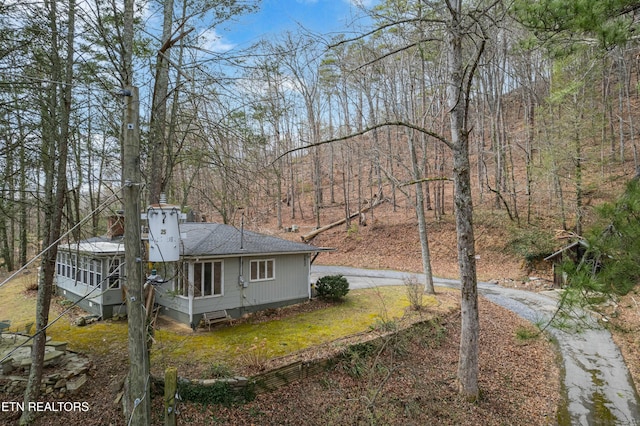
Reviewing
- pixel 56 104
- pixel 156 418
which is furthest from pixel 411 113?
pixel 156 418

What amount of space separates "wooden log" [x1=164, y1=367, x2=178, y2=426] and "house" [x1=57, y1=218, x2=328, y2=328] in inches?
183

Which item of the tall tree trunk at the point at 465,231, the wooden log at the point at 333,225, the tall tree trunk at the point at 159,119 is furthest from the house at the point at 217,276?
the wooden log at the point at 333,225

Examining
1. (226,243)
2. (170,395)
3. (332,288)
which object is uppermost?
(226,243)

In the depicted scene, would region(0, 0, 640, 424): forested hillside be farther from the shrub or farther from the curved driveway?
the shrub

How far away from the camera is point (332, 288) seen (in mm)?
11602

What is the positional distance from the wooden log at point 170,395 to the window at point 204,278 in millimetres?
5419

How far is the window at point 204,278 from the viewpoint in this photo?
9219 mm

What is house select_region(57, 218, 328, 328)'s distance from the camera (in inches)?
364

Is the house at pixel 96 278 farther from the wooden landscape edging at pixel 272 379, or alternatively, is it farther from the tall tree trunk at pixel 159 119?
the wooden landscape edging at pixel 272 379

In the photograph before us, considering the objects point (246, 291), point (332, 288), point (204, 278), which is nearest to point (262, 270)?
point (246, 291)

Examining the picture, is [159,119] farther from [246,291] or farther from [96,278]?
[96,278]

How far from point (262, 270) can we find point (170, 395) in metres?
6.82

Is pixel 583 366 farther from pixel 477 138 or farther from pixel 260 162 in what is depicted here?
pixel 477 138

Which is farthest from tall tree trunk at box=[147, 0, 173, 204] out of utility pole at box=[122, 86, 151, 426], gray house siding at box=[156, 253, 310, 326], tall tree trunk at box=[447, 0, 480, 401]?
tall tree trunk at box=[447, 0, 480, 401]
